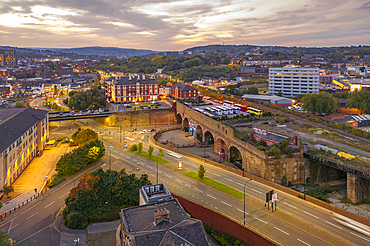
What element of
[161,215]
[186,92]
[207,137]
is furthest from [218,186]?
[186,92]

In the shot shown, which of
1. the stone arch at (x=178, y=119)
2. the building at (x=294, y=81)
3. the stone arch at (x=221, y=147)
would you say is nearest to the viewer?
the stone arch at (x=221, y=147)

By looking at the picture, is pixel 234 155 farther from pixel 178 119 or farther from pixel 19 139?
pixel 19 139

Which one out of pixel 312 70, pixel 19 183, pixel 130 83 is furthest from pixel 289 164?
pixel 312 70

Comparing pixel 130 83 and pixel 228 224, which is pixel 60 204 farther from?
pixel 130 83

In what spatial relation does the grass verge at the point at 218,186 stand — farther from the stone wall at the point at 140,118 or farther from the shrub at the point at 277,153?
the stone wall at the point at 140,118

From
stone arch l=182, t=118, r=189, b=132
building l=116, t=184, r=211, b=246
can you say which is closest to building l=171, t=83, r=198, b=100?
stone arch l=182, t=118, r=189, b=132

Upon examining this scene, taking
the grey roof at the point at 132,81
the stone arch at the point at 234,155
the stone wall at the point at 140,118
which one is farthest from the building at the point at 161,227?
the grey roof at the point at 132,81
